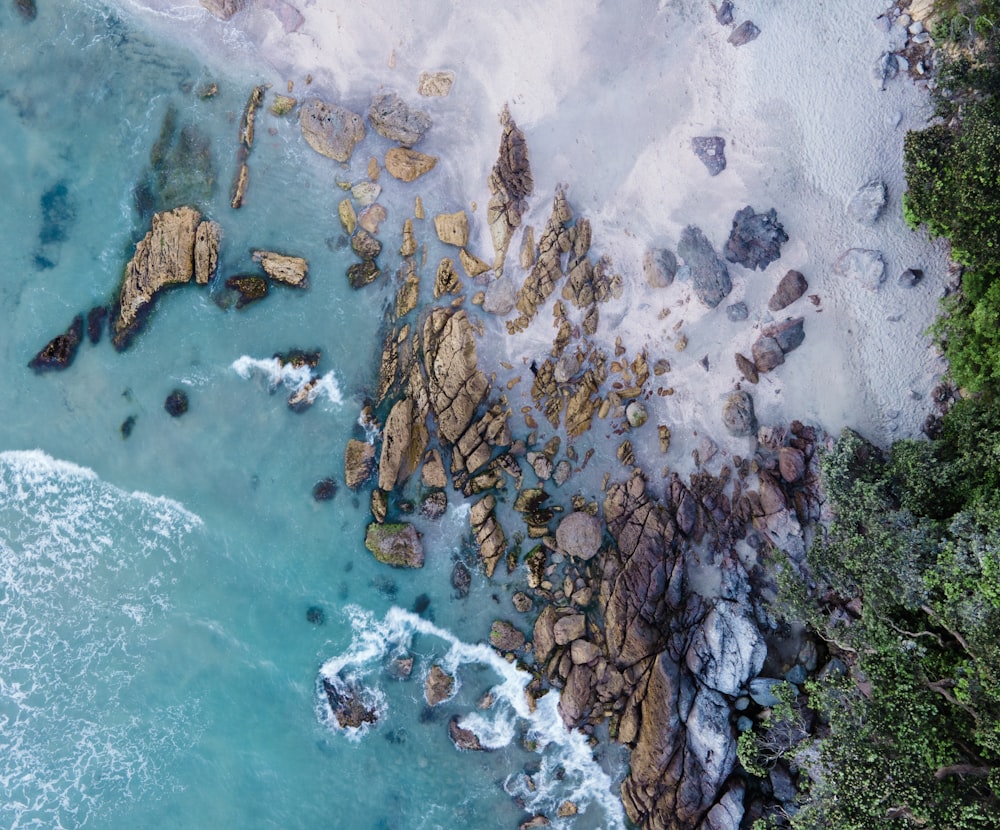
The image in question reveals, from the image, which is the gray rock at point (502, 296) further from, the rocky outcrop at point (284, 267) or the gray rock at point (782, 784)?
the gray rock at point (782, 784)

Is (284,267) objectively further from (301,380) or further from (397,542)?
(397,542)

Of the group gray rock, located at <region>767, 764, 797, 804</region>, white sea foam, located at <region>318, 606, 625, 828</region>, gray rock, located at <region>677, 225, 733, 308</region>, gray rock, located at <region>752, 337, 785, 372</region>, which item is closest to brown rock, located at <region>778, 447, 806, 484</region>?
gray rock, located at <region>752, 337, 785, 372</region>

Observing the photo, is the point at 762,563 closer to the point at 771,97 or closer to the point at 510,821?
the point at 510,821

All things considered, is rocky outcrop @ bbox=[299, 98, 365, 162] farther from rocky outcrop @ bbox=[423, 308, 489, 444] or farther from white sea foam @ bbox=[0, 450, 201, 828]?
white sea foam @ bbox=[0, 450, 201, 828]

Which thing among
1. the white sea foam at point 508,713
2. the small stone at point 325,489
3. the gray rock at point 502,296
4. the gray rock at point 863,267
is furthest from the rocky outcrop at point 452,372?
the gray rock at point 863,267

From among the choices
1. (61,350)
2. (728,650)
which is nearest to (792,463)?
(728,650)

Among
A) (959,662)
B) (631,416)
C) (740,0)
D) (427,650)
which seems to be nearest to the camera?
(959,662)

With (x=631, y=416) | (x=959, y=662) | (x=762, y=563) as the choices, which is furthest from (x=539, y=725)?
(x=959, y=662)
